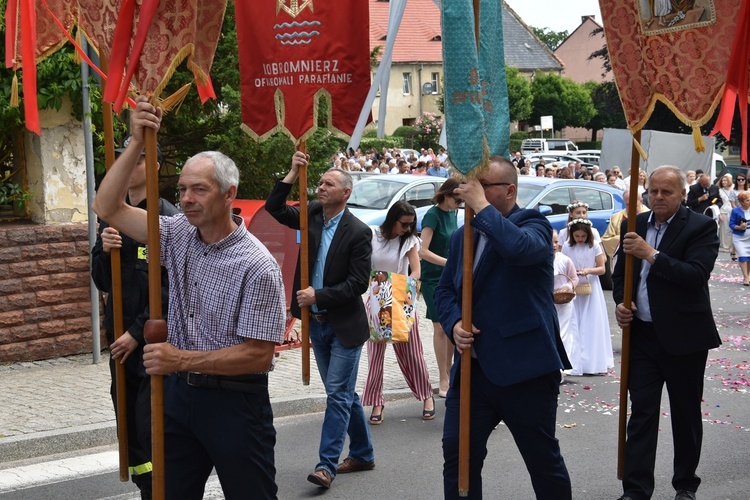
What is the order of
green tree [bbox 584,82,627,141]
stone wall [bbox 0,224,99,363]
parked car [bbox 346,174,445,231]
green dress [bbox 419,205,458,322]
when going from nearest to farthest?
green dress [bbox 419,205,458,322] < stone wall [bbox 0,224,99,363] < parked car [bbox 346,174,445,231] < green tree [bbox 584,82,627,141]

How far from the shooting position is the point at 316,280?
6.71 metres

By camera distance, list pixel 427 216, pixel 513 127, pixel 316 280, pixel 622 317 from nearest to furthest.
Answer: pixel 622 317, pixel 316 280, pixel 427 216, pixel 513 127

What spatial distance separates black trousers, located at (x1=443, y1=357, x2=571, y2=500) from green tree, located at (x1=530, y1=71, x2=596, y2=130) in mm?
65082

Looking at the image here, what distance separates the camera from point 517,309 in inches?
192

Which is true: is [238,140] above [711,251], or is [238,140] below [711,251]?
above

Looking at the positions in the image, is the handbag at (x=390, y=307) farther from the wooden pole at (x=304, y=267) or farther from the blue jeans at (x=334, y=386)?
the wooden pole at (x=304, y=267)

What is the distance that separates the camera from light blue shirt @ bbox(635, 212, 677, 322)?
19.5 feet

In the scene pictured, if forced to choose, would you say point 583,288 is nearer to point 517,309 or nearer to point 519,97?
point 517,309

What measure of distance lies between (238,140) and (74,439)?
5.27m

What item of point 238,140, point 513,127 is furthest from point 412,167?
point 513,127

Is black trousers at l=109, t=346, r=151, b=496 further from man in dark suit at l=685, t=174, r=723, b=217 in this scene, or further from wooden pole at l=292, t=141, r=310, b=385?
man in dark suit at l=685, t=174, r=723, b=217

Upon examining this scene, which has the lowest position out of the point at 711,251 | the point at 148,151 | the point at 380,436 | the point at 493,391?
the point at 380,436

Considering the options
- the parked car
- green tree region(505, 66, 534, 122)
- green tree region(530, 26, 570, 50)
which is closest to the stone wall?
the parked car

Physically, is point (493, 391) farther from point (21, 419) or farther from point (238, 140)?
point (238, 140)
